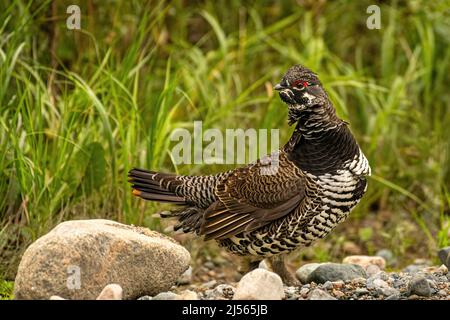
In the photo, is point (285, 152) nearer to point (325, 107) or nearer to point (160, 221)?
point (325, 107)

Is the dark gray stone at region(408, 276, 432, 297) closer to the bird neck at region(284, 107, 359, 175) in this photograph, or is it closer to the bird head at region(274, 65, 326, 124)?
the bird neck at region(284, 107, 359, 175)

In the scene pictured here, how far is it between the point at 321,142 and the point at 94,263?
5.21ft

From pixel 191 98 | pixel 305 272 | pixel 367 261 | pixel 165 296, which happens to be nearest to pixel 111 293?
pixel 165 296

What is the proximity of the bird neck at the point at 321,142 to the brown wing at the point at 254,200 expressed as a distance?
0.34ft

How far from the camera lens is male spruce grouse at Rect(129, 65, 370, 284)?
199 inches

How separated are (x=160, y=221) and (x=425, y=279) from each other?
7.75 feet

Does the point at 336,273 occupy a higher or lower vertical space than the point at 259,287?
lower

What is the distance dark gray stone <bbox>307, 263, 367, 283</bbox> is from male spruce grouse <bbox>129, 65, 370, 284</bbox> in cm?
26

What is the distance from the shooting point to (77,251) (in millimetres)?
4355

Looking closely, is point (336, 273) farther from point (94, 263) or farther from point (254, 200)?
point (94, 263)

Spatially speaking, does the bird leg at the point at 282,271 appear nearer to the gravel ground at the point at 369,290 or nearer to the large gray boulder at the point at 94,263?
the gravel ground at the point at 369,290

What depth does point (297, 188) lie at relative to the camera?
512cm

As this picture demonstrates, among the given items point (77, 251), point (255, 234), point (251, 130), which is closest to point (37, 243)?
point (77, 251)

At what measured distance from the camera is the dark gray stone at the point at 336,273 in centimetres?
532
